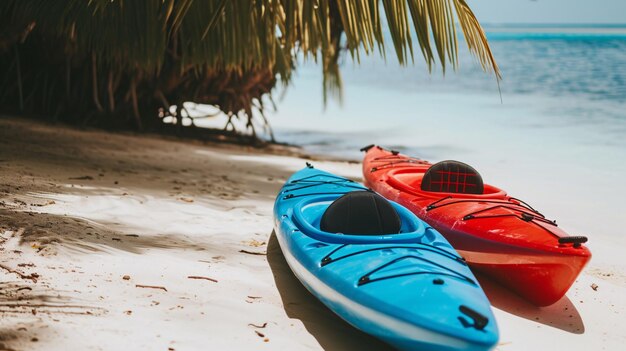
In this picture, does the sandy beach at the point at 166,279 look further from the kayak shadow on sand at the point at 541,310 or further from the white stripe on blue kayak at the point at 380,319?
the white stripe on blue kayak at the point at 380,319

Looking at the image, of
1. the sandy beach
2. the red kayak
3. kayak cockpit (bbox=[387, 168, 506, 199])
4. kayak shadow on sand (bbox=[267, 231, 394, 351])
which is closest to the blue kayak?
kayak shadow on sand (bbox=[267, 231, 394, 351])

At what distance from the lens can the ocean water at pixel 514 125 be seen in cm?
811

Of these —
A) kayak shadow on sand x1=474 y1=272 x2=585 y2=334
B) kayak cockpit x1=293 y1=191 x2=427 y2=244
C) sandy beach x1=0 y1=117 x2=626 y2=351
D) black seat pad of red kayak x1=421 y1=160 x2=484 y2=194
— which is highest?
black seat pad of red kayak x1=421 y1=160 x2=484 y2=194

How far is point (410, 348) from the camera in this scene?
239 cm

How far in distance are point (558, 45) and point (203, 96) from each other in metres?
31.8

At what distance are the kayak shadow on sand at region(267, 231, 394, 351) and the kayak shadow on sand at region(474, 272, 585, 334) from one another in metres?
0.98

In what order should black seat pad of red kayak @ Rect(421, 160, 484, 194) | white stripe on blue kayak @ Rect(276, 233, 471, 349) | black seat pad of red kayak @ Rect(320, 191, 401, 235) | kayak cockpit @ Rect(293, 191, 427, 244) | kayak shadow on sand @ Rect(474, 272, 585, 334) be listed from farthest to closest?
black seat pad of red kayak @ Rect(421, 160, 484, 194) → kayak shadow on sand @ Rect(474, 272, 585, 334) → black seat pad of red kayak @ Rect(320, 191, 401, 235) → kayak cockpit @ Rect(293, 191, 427, 244) → white stripe on blue kayak @ Rect(276, 233, 471, 349)

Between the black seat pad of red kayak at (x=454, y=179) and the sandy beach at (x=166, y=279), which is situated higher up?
the black seat pad of red kayak at (x=454, y=179)

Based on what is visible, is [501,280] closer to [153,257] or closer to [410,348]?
[410,348]

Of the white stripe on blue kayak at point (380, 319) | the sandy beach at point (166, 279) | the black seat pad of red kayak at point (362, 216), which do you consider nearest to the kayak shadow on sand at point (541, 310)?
the sandy beach at point (166, 279)

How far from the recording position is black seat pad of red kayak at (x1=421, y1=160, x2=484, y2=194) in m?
4.28

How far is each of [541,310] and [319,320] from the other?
1303 mm

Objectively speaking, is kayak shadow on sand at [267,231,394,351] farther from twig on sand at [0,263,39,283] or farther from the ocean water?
the ocean water

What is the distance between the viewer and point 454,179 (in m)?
4.29
